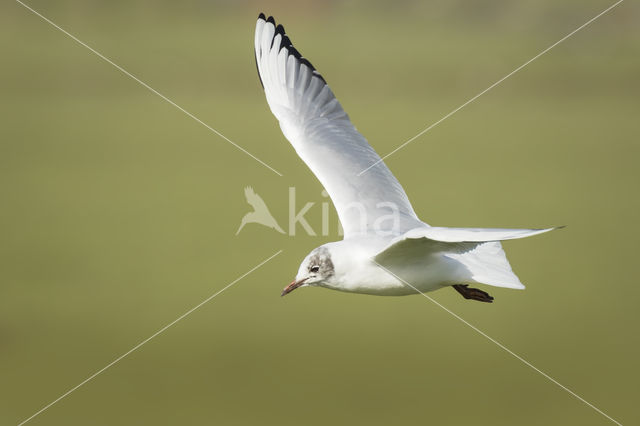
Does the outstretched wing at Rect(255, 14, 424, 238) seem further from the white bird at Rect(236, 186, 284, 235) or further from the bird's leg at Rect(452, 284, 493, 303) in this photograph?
the white bird at Rect(236, 186, 284, 235)

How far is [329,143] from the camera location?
514 cm

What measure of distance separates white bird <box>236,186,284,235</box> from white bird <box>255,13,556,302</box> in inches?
283

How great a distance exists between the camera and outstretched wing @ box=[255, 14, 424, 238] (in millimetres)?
4676

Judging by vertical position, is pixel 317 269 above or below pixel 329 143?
below

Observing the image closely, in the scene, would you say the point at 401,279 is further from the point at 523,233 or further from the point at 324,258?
the point at 523,233

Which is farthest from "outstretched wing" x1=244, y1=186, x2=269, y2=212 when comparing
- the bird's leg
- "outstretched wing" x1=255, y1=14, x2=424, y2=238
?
the bird's leg

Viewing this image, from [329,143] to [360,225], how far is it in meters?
0.79

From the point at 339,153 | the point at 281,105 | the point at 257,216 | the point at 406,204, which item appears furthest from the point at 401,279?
the point at 257,216

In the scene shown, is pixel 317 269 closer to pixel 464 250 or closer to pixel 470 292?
pixel 464 250

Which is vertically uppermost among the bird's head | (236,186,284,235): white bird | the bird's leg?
(236,186,284,235): white bird

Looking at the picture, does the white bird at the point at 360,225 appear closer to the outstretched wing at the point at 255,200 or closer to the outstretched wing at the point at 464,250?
the outstretched wing at the point at 464,250

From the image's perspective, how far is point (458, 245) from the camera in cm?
385

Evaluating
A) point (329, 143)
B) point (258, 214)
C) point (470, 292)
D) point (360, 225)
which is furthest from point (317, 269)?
point (258, 214)

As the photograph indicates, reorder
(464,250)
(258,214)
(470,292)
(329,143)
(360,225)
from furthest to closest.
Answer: (258,214), (329,143), (470,292), (360,225), (464,250)
